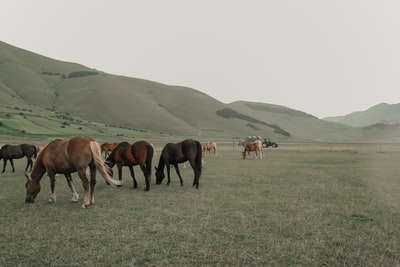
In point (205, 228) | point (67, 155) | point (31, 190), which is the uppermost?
point (67, 155)

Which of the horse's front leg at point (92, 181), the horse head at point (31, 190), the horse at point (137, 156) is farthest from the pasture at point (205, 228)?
the horse at point (137, 156)

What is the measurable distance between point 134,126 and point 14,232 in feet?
471

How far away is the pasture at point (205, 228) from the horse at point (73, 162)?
583 mm

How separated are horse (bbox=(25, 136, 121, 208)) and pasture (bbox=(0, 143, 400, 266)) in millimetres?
583

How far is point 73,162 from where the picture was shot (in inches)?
427

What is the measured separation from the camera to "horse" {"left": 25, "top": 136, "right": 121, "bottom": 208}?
10789 mm

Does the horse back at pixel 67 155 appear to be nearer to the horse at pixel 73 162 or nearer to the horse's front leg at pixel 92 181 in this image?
the horse at pixel 73 162

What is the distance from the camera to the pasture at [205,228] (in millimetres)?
6312

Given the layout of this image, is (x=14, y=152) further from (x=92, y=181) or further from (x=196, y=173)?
(x=196, y=173)

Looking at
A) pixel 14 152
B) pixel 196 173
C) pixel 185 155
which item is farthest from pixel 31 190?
pixel 14 152

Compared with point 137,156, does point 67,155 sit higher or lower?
higher

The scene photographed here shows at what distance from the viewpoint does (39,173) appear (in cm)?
1184

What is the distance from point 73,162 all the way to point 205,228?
5.44 meters

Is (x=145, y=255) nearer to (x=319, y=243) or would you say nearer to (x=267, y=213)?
(x=319, y=243)
